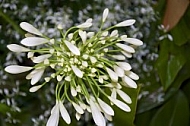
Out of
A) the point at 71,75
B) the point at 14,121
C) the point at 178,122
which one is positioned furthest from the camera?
the point at 178,122

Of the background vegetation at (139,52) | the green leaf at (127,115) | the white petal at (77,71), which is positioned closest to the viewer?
the white petal at (77,71)

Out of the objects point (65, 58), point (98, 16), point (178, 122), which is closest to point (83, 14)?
point (98, 16)

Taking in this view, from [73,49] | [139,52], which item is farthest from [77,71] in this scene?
[139,52]

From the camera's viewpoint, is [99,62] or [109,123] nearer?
[99,62]

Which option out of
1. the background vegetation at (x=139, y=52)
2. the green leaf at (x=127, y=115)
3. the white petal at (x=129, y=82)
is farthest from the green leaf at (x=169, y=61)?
the white petal at (x=129, y=82)

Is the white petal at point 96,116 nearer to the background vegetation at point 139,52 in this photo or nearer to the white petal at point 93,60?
the white petal at point 93,60

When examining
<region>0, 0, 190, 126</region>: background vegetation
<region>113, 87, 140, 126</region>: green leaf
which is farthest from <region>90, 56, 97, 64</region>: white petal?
<region>0, 0, 190, 126</region>: background vegetation

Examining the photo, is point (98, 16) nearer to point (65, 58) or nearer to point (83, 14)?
point (83, 14)
